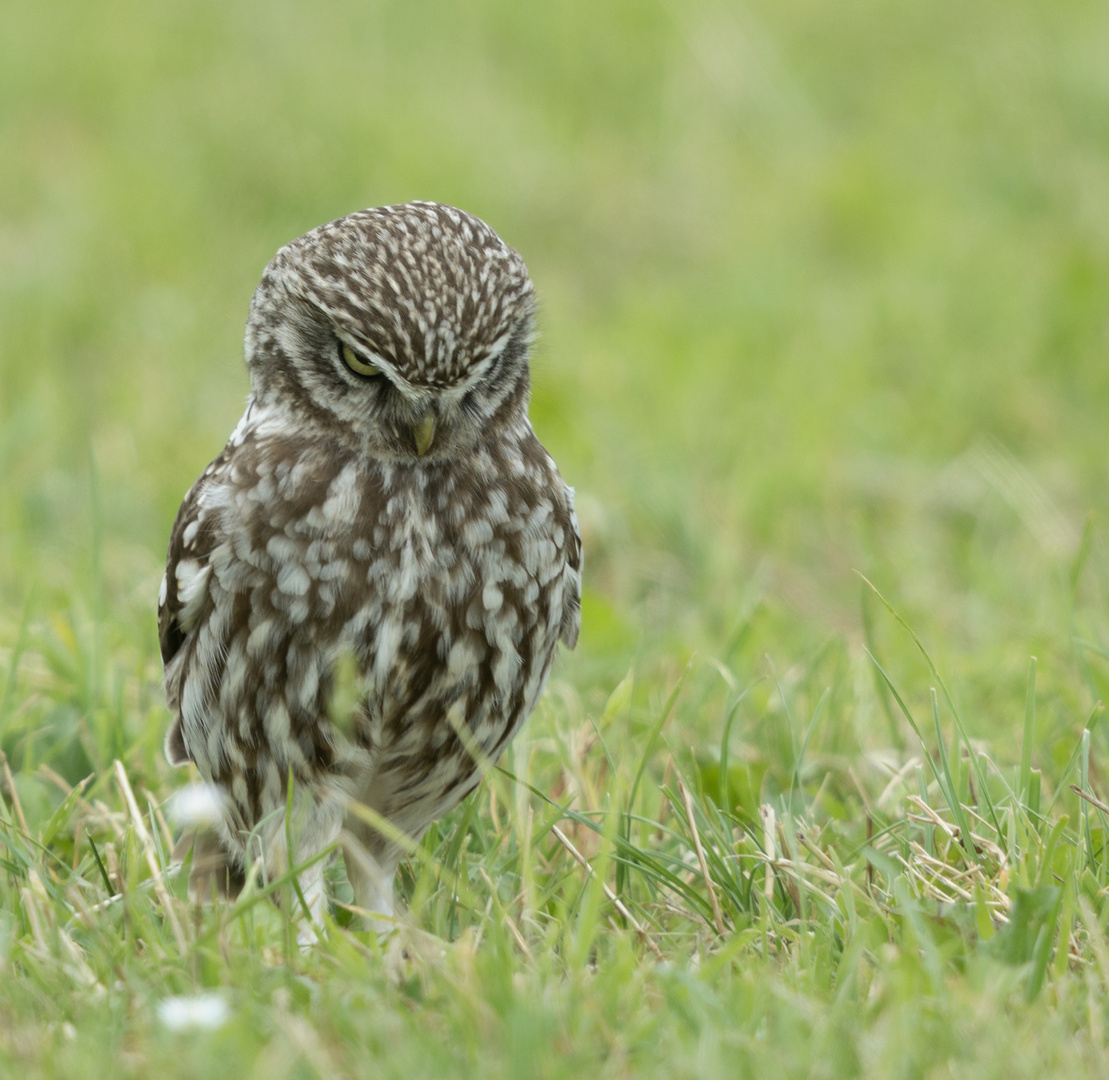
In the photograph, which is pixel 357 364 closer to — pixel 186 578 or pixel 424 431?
pixel 424 431

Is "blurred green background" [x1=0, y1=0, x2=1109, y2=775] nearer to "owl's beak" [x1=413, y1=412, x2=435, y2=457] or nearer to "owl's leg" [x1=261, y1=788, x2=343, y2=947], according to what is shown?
"owl's leg" [x1=261, y1=788, x2=343, y2=947]

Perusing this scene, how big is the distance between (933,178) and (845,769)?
245 inches

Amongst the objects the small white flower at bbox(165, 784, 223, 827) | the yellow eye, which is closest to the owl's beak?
the yellow eye

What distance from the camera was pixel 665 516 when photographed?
19.3 feet

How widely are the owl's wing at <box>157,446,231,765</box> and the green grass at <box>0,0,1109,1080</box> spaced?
12.8 inches

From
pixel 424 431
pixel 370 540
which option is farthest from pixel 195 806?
pixel 424 431

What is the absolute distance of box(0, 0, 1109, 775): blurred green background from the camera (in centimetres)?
550

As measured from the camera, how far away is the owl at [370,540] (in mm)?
3438

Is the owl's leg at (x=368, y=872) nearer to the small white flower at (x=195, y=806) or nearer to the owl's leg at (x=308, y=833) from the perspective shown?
the owl's leg at (x=308, y=833)

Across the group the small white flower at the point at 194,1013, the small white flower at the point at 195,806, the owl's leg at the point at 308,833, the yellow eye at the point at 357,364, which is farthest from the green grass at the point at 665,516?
the yellow eye at the point at 357,364

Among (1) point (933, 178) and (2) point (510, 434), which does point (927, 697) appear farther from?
(1) point (933, 178)

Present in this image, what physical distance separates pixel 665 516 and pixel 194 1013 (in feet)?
11.6

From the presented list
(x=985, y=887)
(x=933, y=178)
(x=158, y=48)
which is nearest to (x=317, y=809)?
(x=985, y=887)

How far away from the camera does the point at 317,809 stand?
3645 mm
